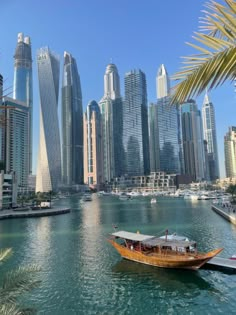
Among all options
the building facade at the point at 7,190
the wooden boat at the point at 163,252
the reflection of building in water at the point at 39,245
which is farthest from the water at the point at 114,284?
the building facade at the point at 7,190

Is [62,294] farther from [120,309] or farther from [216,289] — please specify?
[216,289]

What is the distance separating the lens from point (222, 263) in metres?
27.4

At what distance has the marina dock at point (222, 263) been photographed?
87.3ft

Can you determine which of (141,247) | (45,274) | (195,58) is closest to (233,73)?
(195,58)

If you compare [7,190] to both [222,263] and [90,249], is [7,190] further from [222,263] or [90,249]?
[222,263]

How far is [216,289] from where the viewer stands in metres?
22.2

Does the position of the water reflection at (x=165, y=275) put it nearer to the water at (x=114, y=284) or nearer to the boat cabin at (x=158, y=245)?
the water at (x=114, y=284)

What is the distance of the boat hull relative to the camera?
26.6 m

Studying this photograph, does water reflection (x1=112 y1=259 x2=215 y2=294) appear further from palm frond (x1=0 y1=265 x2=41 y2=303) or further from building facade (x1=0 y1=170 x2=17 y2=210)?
building facade (x1=0 y1=170 x2=17 y2=210)

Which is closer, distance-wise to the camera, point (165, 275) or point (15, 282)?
point (15, 282)

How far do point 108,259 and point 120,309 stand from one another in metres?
12.7

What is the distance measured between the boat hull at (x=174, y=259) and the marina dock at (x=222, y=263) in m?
1.53

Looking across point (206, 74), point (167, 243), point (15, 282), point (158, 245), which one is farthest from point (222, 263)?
point (206, 74)

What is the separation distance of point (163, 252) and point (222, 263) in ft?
20.3
